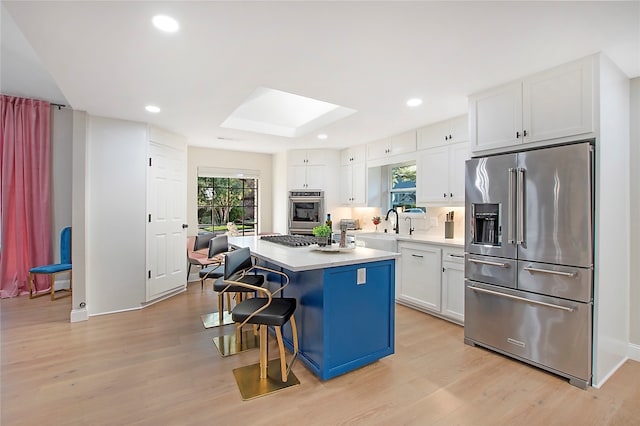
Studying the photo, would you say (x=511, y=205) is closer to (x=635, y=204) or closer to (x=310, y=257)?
(x=635, y=204)

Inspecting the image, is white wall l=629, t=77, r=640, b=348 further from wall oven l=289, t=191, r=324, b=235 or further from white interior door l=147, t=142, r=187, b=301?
white interior door l=147, t=142, r=187, b=301

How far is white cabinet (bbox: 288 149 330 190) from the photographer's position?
218 inches

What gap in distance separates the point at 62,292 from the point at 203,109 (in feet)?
12.2

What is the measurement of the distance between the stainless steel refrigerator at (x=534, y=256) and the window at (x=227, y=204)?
14.7ft

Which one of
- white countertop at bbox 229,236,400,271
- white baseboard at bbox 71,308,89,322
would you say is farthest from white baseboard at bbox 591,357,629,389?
white baseboard at bbox 71,308,89,322

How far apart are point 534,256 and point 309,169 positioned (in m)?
3.86

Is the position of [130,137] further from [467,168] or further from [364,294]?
[467,168]

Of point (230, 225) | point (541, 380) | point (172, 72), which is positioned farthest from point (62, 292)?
point (541, 380)

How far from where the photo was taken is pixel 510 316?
255 centimetres

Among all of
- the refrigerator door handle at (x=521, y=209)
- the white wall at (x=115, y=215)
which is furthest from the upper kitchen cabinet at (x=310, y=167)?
the refrigerator door handle at (x=521, y=209)

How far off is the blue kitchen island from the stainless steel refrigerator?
35.3 inches

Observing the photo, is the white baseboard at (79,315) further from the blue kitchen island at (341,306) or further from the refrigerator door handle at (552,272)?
the refrigerator door handle at (552,272)

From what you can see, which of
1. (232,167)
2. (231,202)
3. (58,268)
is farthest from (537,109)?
(58,268)

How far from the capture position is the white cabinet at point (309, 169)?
5.55m
